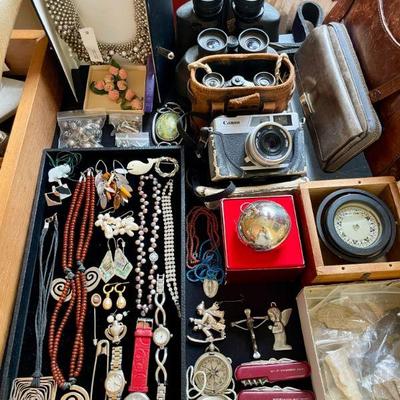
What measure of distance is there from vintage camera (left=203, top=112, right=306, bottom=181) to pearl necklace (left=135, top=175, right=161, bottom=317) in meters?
0.20

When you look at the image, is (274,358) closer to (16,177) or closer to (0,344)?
(0,344)

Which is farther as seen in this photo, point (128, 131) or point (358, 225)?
point (128, 131)

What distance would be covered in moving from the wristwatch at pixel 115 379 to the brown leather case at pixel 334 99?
2.43 feet

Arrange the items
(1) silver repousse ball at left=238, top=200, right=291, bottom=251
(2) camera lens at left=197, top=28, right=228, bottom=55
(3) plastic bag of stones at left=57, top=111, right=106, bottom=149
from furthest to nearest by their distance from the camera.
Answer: (3) plastic bag of stones at left=57, top=111, right=106, bottom=149, (2) camera lens at left=197, top=28, right=228, bottom=55, (1) silver repousse ball at left=238, top=200, right=291, bottom=251

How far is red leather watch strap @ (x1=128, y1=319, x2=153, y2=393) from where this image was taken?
1013 mm

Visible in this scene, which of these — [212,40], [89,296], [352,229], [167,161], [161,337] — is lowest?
[161,337]

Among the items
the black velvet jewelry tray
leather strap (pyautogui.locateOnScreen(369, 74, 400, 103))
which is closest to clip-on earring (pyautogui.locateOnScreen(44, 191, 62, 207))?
the black velvet jewelry tray

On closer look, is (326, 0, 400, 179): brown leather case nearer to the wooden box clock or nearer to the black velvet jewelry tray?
the wooden box clock

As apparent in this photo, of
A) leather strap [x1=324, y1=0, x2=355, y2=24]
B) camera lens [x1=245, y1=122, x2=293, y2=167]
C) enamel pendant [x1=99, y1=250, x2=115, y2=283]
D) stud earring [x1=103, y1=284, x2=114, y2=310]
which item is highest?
leather strap [x1=324, y1=0, x2=355, y2=24]

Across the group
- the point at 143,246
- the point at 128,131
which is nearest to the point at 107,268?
the point at 143,246

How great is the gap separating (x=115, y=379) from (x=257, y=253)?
0.44 metres

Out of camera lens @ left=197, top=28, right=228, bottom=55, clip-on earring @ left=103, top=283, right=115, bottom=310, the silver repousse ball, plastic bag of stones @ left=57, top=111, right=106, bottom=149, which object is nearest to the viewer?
the silver repousse ball

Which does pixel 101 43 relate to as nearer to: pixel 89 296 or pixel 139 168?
pixel 139 168

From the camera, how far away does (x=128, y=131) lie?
135 centimetres
